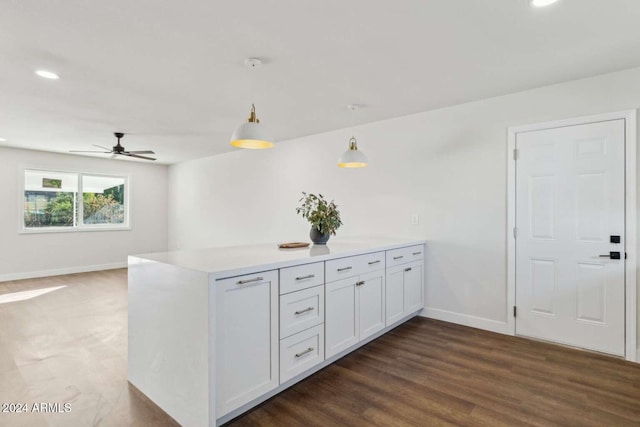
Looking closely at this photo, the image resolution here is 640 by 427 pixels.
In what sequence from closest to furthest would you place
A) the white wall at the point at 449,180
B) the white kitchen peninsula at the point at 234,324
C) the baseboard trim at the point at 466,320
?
the white kitchen peninsula at the point at 234,324 → the white wall at the point at 449,180 → the baseboard trim at the point at 466,320

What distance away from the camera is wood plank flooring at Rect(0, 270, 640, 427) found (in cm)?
194

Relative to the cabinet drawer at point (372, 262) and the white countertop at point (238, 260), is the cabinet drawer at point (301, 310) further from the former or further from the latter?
the cabinet drawer at point (372, 262)

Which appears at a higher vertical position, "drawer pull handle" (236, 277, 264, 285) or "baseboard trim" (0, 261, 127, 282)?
"drawer pull handle" (236, 277, 264, 285)

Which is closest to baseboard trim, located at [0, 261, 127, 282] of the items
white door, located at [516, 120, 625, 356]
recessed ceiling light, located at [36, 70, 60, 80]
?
recessed ceiling light, located at [36, 70, 60, 80]

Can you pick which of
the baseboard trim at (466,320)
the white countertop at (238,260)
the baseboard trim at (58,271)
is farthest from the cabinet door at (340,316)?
the baseboard trim at (58,271)

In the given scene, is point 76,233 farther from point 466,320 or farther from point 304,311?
point 466,320

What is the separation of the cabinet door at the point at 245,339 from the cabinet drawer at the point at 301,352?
7 cm

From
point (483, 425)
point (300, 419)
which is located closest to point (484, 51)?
point (483, 425)

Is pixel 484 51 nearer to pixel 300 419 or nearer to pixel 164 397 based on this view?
pixel 300 419

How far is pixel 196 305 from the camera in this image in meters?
1.74

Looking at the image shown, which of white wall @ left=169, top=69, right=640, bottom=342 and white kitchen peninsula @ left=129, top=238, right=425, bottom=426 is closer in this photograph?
white kitchen peninsula @ left=129, top=238, right=425, bottom=426

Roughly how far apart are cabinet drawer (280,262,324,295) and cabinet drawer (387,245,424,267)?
41.3 inches

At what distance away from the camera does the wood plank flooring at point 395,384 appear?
6.36ft

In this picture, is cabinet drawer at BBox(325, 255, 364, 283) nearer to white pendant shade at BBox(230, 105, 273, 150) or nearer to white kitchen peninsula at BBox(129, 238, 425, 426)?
white kitchen peninsula at BBox(129, 238, 425, 426)
